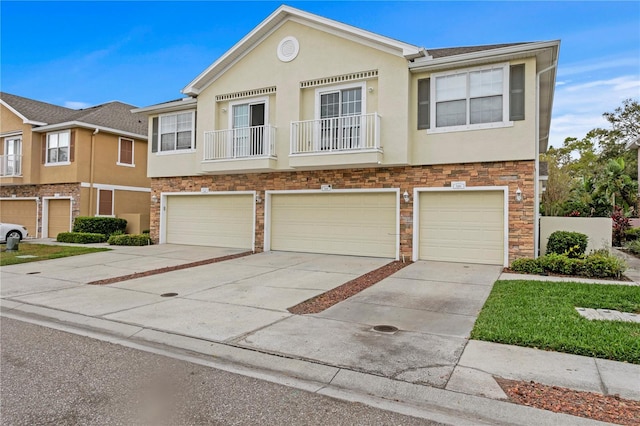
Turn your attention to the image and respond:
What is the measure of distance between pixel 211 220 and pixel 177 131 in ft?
13.2

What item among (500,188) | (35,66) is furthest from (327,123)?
(35,66)

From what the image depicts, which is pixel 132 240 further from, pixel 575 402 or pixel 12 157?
pixel 575 402

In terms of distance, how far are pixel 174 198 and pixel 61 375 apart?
13325mm

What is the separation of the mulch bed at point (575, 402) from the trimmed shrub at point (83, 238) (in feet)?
60.5

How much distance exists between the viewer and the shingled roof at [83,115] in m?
21.4

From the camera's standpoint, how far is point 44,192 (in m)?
21.8

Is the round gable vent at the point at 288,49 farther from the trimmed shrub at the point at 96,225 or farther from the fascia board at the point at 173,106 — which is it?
the trimmed shrub at the point at 96,225

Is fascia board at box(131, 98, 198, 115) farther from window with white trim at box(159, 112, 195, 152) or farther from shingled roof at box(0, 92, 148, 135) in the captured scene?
shingled roof at box(0, 92, 148, 135)

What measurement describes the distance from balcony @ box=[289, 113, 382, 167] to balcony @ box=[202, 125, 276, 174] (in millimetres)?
990

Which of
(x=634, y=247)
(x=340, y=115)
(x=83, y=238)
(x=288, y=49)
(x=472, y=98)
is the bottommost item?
(x=83, y=238)

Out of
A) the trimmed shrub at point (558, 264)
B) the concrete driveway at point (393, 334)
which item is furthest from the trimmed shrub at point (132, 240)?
the trimmed shrub at point (558, 264)

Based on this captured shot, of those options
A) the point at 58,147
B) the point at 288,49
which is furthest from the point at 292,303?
the point at 58,147

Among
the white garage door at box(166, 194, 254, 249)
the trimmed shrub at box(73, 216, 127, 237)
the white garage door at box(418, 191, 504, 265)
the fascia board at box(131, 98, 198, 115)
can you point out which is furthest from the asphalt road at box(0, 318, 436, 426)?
the trimmed shrub at box(73, 216, 127, 237)

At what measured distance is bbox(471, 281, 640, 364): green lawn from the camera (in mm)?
4845
